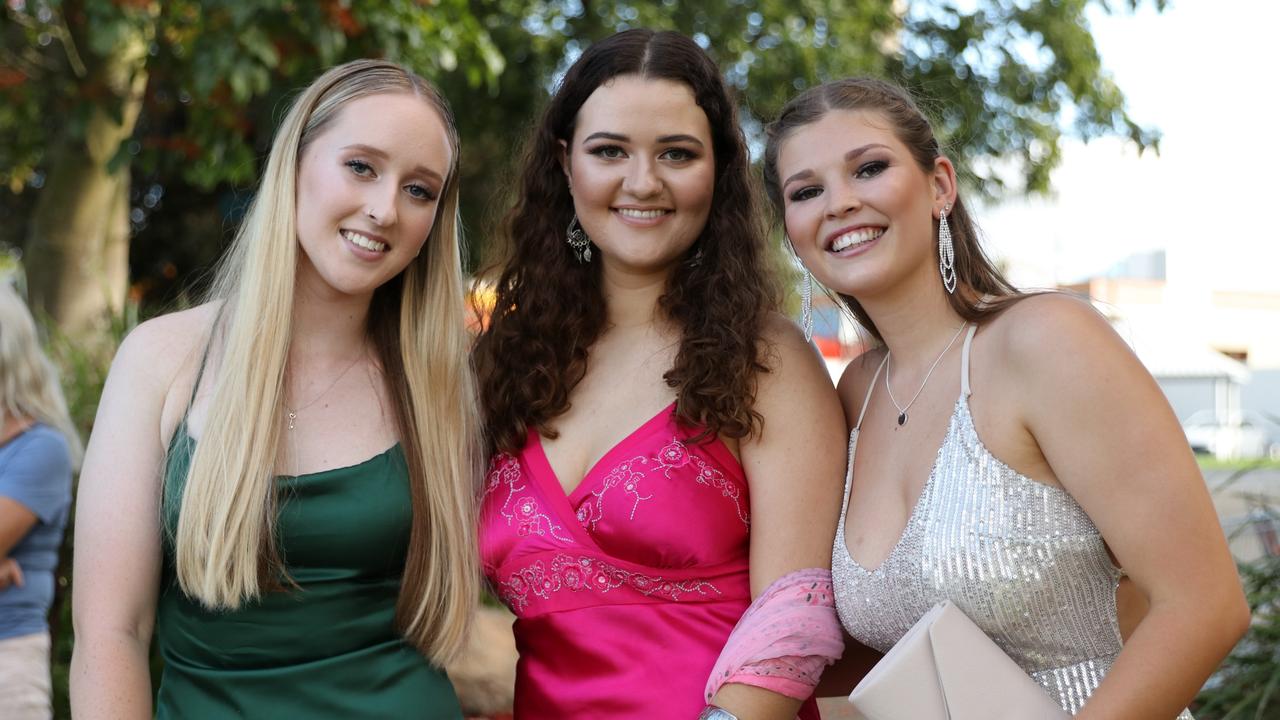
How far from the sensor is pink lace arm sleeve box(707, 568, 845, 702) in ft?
7.58

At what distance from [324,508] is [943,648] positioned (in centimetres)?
120

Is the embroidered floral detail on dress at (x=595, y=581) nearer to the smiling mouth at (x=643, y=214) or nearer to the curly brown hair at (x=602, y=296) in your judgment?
the curly brown hair at (x=602, y=296)

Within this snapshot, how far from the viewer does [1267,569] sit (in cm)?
378

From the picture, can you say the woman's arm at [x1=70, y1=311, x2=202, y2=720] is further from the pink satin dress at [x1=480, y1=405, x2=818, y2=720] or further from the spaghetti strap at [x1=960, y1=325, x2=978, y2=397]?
the spaghetti strap at [x1=960, y1=325, x2=978, y2=397]

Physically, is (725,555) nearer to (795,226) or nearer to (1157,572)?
(795,226)

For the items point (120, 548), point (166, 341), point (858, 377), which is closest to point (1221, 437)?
point (858, 377)

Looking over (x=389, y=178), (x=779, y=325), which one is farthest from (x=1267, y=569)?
(x=389, y=178)

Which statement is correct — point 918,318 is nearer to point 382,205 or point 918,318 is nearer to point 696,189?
point 696,189

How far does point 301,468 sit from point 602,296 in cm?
88

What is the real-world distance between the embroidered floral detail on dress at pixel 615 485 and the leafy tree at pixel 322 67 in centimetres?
109

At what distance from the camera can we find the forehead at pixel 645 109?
2689 mm

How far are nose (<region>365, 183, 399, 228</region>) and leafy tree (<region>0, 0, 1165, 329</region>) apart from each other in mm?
862

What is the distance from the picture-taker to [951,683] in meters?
2.03

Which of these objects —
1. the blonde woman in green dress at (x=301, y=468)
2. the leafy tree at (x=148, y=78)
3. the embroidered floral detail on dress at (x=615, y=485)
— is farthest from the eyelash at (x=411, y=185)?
the leafy tree at (x=148, y=78)
